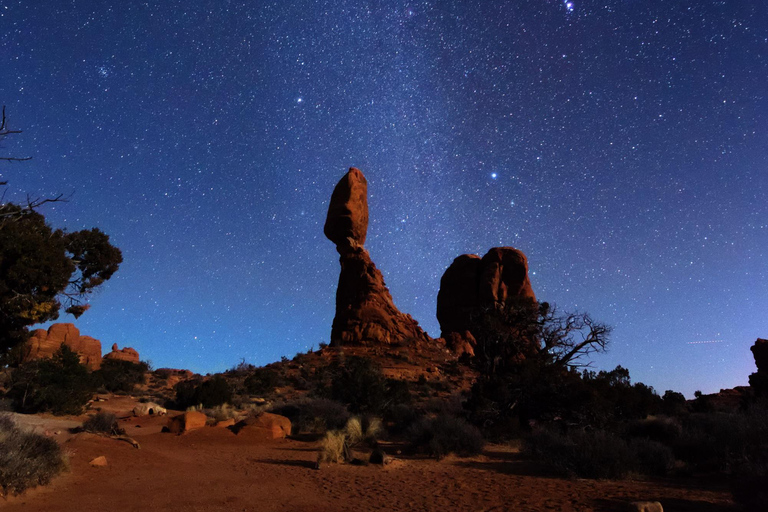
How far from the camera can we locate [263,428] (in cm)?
1648

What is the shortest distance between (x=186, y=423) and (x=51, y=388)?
29.7 feet

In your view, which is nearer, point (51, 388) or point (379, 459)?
point (379, 459)

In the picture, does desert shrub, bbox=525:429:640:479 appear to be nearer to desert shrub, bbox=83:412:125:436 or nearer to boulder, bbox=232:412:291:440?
boulder, bbox=232:412:291:440

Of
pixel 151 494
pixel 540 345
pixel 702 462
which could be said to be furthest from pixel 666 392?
pixel 151 494

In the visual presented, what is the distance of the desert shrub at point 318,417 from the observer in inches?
722

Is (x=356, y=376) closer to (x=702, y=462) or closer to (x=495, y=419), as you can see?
(x=495, y=419)

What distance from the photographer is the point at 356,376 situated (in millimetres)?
23266

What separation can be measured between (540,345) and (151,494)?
1882cm

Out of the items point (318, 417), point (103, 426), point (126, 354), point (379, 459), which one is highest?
point (126, 354)

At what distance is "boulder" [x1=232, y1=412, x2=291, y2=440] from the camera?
16.1 metres

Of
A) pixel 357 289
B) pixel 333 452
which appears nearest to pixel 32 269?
pixel 333 452

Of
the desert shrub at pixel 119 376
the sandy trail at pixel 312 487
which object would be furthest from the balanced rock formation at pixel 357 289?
the sandy trail at pixel 312 487

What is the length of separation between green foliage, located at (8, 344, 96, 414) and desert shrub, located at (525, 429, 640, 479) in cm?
2140

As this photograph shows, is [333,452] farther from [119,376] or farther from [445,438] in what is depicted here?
[119,376]
